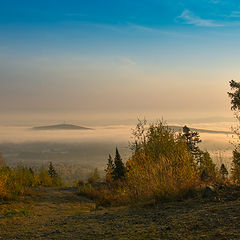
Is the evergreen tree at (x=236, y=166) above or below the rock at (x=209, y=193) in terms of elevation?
→ above

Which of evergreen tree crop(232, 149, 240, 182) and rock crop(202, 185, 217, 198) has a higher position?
evergreen tree crop(232, 149, 240, 182)

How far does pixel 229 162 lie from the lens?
1084cm

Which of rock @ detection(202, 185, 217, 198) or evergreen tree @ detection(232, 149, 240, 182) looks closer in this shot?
rock @ detection(202, 185, 217, 198)

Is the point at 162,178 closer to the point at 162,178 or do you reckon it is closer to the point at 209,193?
the point at 162,178

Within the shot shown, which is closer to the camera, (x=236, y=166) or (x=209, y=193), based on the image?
(x=209, y=193)

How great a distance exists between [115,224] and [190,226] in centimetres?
233

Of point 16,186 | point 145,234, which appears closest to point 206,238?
point 145,234

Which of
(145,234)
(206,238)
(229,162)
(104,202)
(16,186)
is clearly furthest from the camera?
(16,186)

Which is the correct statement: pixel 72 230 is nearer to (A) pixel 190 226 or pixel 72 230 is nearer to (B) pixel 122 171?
(A) pixel 190 226

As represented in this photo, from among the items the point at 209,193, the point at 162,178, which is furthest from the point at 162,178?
the point at 209,193

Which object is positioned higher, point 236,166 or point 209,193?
point 236,166

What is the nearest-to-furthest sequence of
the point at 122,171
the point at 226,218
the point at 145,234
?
the point at 145,234
the point at 226,218
the point at 122,171

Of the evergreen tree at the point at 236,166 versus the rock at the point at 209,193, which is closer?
the rock at the point at 209,193

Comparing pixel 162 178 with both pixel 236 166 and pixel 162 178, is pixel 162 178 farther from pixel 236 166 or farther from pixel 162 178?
pixel 236 166
